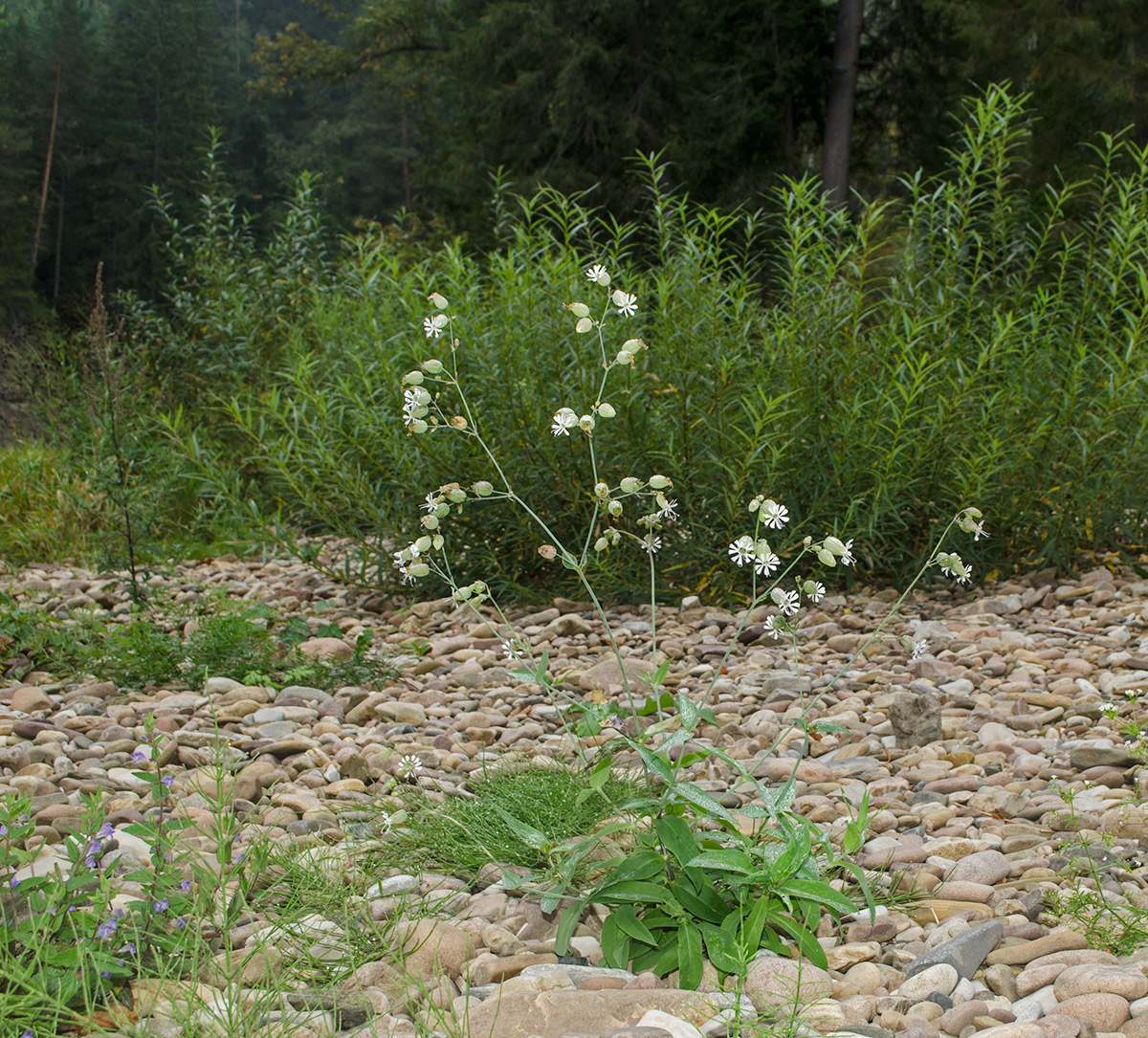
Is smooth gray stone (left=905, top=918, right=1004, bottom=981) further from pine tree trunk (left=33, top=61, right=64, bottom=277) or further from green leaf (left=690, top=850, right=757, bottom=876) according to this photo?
pine tree trunk (left=33, top=61, right=64, bottom=277)

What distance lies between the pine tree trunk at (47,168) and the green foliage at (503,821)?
74.3 ft

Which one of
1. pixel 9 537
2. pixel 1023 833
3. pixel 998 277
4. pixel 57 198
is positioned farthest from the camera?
pixel 57 198

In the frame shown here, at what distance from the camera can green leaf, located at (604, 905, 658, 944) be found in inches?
63.0

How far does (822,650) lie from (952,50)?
1274 cm

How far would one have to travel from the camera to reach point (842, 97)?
12.1 metres

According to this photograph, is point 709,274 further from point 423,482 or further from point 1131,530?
point 1131,530

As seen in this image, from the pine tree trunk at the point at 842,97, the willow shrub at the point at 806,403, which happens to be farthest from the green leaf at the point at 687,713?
the pine tree trunk at the point at 842,97

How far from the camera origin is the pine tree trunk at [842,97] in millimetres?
11898

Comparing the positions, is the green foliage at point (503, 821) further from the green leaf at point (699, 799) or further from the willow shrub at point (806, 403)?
the willow shrub at point (806, 403)

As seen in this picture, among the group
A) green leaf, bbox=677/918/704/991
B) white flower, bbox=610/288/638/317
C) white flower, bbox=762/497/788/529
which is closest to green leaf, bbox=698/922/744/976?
green leaf, bbox=677/918/704/991

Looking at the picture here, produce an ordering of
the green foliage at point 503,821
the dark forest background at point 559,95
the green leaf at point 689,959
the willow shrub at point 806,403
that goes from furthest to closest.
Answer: the dark forest background at point 559,95 < the willow shrub at point 806,403 < the green foliage at point 503,821 < the green leaf at point 689,959

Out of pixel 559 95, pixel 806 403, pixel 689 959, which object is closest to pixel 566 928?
pixel 689 959

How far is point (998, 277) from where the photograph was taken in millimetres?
4383

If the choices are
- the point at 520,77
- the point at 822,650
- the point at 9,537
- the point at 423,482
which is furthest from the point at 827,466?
the point at 520,77
